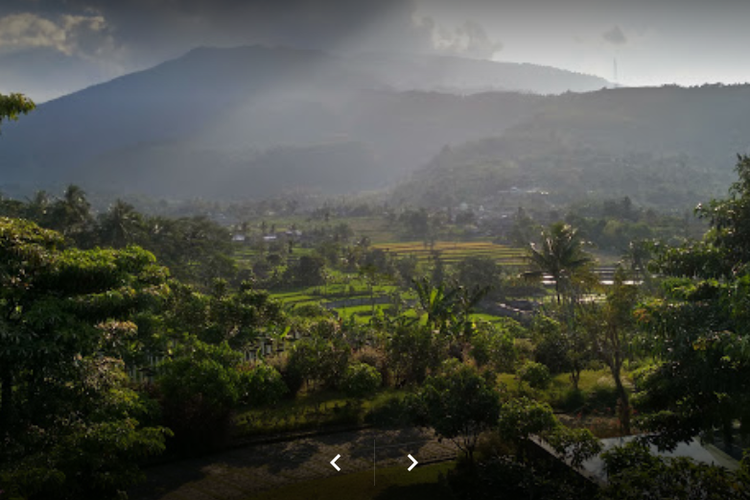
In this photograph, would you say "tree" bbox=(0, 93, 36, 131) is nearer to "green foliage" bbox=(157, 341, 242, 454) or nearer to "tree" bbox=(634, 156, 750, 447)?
"green foliage" bbox=(157, 341, 242, 454)

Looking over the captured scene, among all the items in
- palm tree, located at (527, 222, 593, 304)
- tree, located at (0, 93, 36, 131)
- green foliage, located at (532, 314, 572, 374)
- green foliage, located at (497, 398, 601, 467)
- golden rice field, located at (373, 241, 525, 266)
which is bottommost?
golden rice field, located at (373, 241, 525, 266)

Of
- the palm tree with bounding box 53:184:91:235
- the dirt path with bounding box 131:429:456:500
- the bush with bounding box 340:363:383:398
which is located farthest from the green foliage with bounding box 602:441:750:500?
the palm tree with bounding box 53:184:91:235

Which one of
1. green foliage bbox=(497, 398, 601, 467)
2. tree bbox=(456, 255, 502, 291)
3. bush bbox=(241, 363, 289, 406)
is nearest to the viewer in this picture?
green foliage bbox=(497, 398, 601, 467)

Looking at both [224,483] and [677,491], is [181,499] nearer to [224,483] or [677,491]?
[224,483]

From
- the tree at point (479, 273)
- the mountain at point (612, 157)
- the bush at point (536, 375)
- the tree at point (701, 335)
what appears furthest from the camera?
the mountain at point (612, 157)

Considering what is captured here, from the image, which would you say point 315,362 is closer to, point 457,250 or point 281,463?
point 281,463

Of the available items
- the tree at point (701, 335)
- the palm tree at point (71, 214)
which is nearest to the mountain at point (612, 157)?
the palm tree at point (71, 214)

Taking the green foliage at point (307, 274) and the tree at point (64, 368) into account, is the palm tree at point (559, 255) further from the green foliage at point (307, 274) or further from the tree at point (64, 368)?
the green foliage at point (307, 274)
